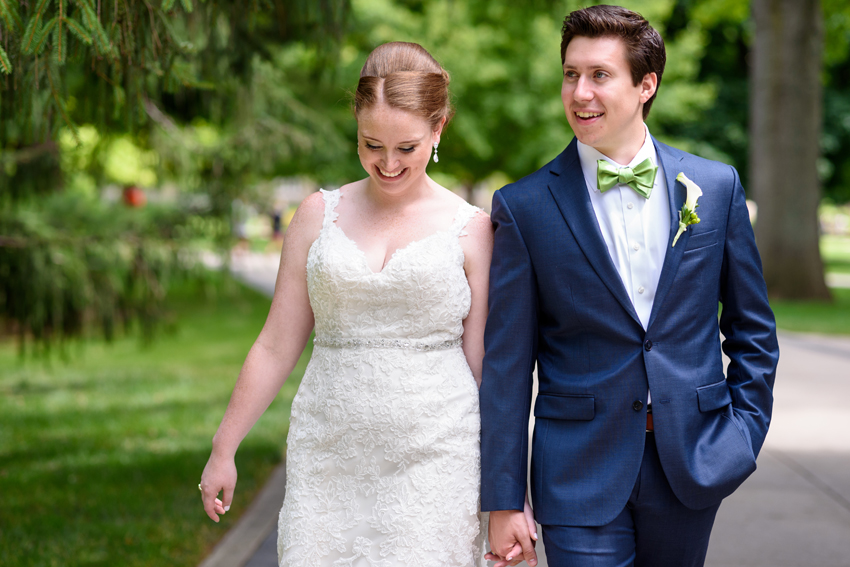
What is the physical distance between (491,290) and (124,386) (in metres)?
8.80

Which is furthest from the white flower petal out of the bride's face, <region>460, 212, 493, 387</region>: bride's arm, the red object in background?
the red object in background

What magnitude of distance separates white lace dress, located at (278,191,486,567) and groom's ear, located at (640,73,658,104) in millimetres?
663

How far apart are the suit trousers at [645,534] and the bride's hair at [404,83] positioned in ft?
3.59

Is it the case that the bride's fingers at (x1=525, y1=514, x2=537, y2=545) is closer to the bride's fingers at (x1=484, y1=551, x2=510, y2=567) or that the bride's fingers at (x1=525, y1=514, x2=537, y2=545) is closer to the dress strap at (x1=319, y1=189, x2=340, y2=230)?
the bride's fingers at (x1=484, y1=551, x2=510, y2=567)

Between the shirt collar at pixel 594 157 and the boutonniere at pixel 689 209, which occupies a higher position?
the shirt collar at pixel 594 157

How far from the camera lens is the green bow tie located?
Answer: 8.16 ft

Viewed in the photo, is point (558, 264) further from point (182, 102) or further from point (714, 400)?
point (182, 102)

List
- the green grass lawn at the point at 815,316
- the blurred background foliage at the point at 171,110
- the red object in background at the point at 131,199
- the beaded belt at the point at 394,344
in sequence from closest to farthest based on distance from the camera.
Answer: the beaded belt at the point at 394,344 < the blurred background foliage at the point at 171,110 < the red object in background at the point at 131,199 < the green grass lawn at the point at 815,316

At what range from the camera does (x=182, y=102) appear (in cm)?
774

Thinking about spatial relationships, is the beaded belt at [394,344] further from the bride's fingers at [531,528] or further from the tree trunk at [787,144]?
the tree trunk at [787,144]

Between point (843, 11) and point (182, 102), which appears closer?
point (182, 102)

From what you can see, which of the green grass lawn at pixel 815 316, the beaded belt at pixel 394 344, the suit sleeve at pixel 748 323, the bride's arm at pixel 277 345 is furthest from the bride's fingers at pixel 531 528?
the green grass lawn at pixel 815 316

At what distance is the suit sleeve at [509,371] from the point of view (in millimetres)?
2527

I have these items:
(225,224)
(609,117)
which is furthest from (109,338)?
(609,117)
